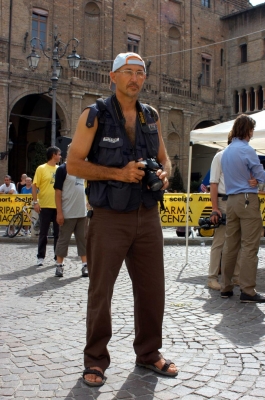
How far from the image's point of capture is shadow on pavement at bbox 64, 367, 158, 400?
2867mm

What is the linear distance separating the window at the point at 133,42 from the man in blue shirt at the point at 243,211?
27.6 meters

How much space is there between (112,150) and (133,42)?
30.3 meters

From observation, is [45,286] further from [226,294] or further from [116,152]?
[116,152]

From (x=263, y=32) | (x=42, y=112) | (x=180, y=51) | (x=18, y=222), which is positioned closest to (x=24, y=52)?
(x=42, y=112)

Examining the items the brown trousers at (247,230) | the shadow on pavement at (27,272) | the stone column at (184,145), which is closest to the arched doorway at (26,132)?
the stone column at (184,145)

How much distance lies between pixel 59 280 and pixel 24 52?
22.0m

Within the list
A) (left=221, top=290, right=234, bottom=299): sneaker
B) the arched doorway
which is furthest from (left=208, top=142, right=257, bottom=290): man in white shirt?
the arched doorway

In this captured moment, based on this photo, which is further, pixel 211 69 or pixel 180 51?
pixel 211 69

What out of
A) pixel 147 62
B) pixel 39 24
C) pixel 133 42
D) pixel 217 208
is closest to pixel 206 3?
pixel 133 42

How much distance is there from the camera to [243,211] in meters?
5.34

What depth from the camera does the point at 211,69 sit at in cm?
3653

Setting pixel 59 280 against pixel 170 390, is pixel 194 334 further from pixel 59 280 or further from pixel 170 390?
pixel 59 280

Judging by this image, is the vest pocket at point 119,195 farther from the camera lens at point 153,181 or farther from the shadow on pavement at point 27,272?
the shadow on pavement at point 27,272

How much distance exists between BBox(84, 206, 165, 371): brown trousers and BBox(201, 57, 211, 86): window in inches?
1338
